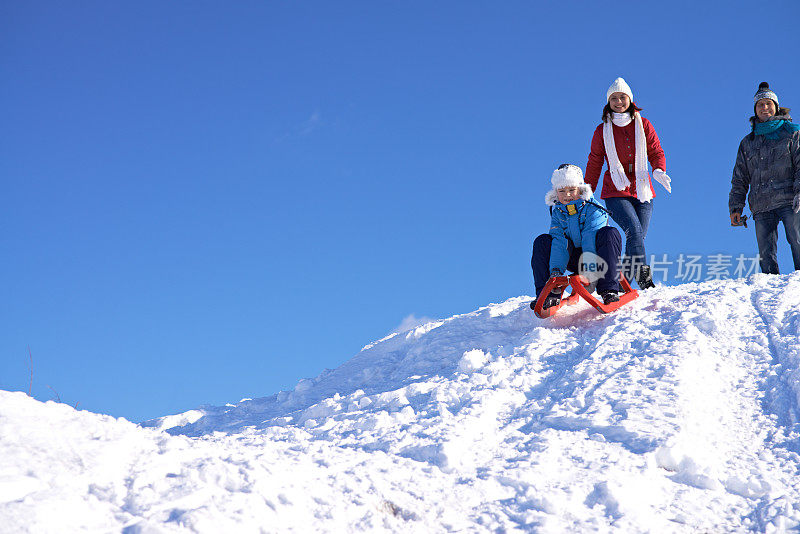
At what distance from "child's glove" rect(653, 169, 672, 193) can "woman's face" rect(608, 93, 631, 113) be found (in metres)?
0.76

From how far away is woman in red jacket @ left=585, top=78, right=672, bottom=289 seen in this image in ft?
22.4

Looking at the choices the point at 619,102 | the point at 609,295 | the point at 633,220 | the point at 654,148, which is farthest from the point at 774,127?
the point at 609,295

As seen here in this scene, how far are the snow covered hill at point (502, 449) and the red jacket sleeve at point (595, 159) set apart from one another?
164 cm

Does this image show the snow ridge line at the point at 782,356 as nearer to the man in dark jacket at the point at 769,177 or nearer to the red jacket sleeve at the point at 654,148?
the man in dark jacket at the point at 769,177

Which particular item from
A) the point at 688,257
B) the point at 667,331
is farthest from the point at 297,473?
the point at 688,257

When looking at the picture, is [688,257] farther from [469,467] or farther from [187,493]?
[187,493]

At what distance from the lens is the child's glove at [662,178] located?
275 inches

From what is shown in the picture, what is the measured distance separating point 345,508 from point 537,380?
7.48 feet

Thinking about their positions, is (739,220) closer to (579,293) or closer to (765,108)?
(765,108)

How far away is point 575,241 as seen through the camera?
6.22 m

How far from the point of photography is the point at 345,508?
319 centimetres

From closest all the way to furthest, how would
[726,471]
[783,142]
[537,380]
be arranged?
[726,471] < [537,380] < [783,142]

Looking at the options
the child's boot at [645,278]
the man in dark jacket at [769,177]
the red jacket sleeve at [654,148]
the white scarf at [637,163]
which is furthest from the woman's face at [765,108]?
the child's boot at [645,278]

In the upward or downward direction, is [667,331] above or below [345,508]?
above
